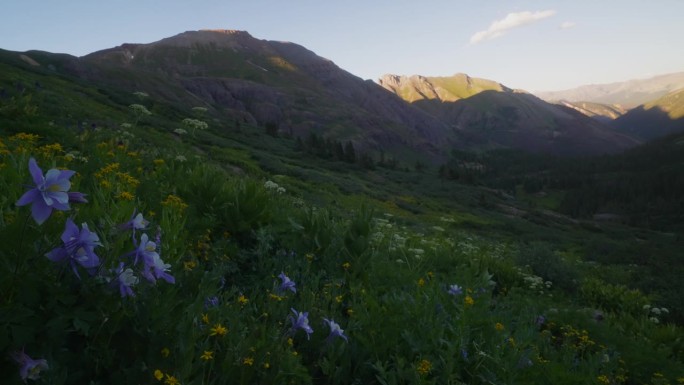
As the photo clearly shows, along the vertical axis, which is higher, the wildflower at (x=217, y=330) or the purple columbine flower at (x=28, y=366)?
the purple columbine flower at (x=28, y=366)

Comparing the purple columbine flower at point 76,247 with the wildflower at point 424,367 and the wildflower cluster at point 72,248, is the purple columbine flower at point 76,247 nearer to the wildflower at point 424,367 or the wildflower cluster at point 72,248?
the wildflower cluster at point 72,248

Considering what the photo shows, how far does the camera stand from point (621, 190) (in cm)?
13900

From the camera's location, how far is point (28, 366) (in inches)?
59.9

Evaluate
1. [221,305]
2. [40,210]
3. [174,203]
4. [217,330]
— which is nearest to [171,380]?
[217,330]

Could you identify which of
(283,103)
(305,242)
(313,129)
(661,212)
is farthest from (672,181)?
(305,242)

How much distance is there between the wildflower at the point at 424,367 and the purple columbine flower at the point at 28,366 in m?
1.81

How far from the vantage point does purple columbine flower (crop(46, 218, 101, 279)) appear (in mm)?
1670

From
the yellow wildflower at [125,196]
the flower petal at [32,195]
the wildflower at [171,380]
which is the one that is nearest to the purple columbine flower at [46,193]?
the flower petal at [32,195]

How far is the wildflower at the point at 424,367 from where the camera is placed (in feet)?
8.23

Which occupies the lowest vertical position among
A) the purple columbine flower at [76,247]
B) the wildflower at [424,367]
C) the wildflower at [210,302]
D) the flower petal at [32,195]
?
the wildflower at [424,367]

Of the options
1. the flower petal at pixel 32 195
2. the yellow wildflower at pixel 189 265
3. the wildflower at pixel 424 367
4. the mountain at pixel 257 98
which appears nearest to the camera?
the flower petal at pixel 32 195

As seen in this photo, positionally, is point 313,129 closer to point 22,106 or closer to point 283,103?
point 283,103

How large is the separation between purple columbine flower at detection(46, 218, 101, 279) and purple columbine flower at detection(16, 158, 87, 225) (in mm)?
176

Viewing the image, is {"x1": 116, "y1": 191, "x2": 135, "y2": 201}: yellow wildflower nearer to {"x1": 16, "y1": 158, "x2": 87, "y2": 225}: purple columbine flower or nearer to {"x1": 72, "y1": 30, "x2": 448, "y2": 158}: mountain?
{"x1": 16, "y1": 158, "x2": 87, "y2": 225}: purple columbine flower
